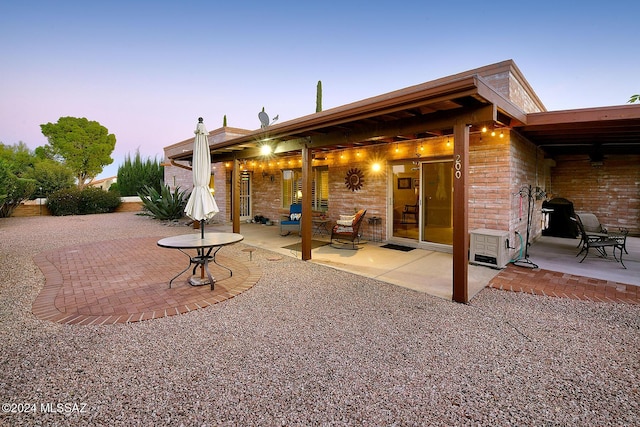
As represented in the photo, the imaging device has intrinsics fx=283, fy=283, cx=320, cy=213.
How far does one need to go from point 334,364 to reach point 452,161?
216 inches

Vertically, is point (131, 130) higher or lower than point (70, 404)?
higher

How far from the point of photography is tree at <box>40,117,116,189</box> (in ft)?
79.3

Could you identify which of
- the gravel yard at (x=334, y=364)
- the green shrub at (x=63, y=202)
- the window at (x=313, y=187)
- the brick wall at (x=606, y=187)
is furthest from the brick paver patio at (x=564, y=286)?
the green shrub at (x=63, y=202)

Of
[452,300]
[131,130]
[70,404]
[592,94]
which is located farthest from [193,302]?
[131,130]

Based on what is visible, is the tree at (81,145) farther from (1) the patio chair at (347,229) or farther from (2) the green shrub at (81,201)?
(1) the patio chair at (347,229)

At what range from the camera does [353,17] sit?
30.8 feet

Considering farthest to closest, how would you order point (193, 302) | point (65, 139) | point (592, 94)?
point (65, 139)
point (592, 94)
point (193, 302)

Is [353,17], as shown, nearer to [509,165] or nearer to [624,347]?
[509,165]

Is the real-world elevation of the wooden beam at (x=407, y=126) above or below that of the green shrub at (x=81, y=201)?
above

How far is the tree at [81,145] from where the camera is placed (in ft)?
79.3

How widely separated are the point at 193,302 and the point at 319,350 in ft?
6.24

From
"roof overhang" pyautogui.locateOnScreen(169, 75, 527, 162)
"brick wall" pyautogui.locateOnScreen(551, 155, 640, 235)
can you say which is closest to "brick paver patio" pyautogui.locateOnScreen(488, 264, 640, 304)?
"roof overhang" pyautogui.locateOnScreen(169, 75, 527, 162)

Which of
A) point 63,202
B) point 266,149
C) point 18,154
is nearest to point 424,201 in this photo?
point 266,149

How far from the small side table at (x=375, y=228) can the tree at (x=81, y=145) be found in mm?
26147
